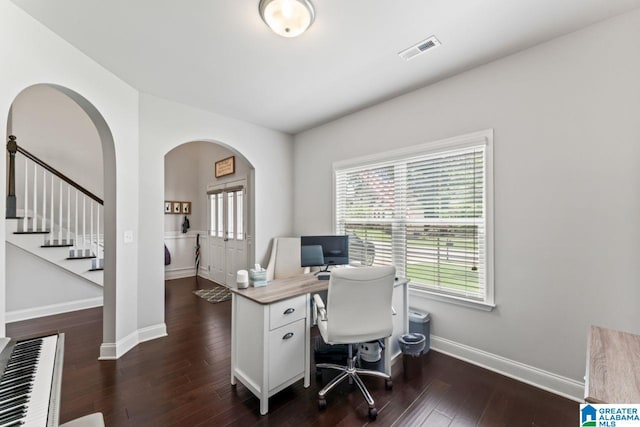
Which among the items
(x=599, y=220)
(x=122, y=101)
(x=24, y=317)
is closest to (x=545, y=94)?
(x=599, y=220)

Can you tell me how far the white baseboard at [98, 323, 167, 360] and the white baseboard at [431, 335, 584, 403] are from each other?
3.05m

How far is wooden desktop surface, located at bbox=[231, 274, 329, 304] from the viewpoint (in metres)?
1.96

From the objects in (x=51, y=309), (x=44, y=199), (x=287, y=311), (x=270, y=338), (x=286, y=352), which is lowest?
(x=51, y=309)

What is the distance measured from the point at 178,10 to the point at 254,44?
55cm

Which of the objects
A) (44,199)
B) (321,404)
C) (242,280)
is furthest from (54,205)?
(321,404)

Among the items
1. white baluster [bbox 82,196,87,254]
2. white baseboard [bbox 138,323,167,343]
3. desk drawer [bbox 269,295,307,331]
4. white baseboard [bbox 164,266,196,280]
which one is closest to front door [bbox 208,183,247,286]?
white baseboard [bbox 164,266,196,280]

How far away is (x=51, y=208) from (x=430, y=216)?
5.13 meters

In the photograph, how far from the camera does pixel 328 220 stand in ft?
12.6

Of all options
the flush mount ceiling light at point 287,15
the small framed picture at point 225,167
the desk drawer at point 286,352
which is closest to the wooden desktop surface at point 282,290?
the desk drawer at point 286,352

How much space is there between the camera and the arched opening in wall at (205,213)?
196 inches

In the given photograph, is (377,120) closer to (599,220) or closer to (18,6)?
(599,220)

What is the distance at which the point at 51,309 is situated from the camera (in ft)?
12.1

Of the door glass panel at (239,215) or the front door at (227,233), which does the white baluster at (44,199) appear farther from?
the door glass panel at (239,215)

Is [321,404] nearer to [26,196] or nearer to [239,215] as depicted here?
Result: [239,215]
